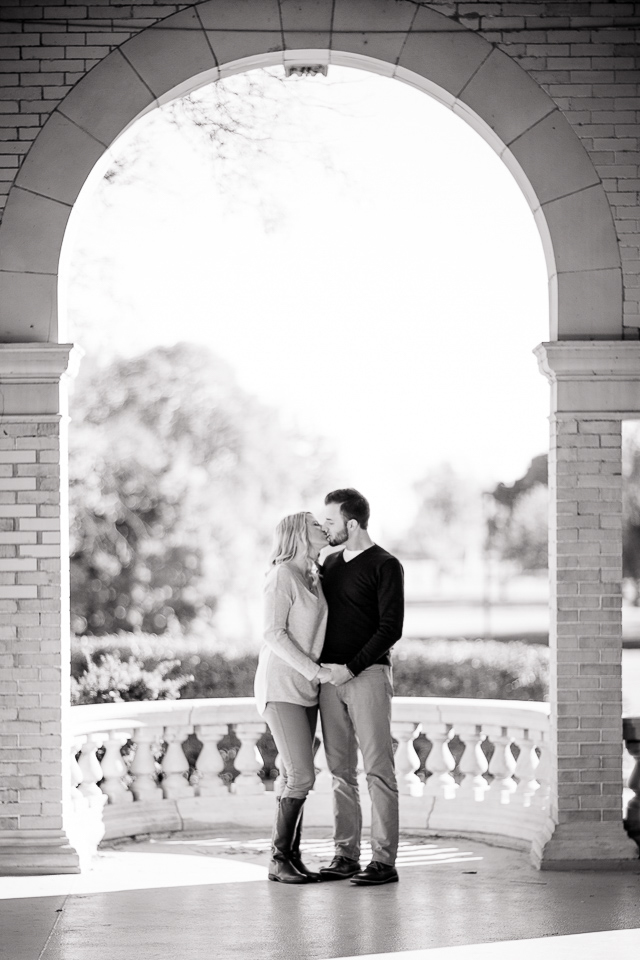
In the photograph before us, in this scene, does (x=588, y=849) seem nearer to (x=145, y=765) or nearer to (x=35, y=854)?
(x=145, y=765)

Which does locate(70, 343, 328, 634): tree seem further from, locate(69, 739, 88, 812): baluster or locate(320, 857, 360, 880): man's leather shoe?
locate(320, 857, 360, 880): man's leather shoe

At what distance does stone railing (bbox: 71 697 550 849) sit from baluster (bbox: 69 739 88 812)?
0.23ft

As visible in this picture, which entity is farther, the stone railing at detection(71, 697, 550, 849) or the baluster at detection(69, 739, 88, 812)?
the stone railing at detection(71, 697, 550, 849)

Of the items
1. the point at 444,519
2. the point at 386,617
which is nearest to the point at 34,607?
the point at 386,617

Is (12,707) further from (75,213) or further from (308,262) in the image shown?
(308,262)

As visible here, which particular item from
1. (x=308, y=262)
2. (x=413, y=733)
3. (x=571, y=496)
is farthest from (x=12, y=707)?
(x=308, y=262)

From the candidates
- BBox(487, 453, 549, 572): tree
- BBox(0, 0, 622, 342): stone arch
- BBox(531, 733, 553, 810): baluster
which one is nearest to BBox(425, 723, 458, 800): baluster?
BBox(531, 733, 553, 810): baluster

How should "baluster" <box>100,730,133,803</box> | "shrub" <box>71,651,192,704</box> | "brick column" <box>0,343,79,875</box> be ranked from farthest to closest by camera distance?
"shrub" <box>71,651,192,704</box> < "baluster" <box>100,730,133,803</box> < "brick column" <box>0,343,79,875</box>

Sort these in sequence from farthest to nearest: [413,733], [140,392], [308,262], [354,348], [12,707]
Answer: [354,348] < [308,262] < [140,392] < [413,733] < [12,707]

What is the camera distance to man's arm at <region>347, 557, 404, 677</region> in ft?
18.9

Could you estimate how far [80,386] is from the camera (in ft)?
61.0

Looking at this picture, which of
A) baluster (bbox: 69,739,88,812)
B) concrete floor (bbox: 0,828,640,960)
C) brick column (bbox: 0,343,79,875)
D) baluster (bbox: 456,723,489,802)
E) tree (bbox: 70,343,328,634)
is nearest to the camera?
concrete floor (bbox: 0,828,640,960)

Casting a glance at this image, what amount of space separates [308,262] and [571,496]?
21628mm

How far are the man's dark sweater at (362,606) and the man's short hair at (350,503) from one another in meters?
0.21
